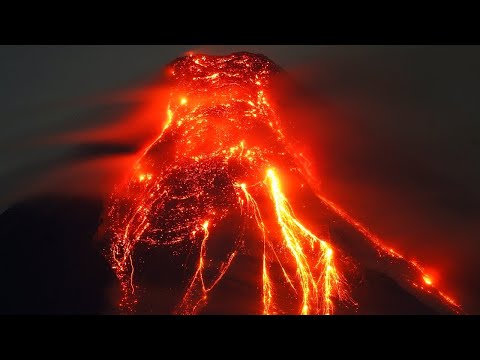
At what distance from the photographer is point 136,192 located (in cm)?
1117

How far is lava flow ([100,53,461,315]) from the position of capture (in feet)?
30.0

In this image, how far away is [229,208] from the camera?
10.6 metres

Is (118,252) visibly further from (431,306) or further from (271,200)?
(431,306)

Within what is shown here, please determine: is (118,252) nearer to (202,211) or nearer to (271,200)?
(202,211)

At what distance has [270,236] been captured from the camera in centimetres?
1020

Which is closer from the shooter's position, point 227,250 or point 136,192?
point 227,250

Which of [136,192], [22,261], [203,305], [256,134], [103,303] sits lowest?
[22,261]

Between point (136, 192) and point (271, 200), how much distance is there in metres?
3.34

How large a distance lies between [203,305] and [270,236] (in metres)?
2.38

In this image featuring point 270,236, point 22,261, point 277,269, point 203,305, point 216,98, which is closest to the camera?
point 203,305

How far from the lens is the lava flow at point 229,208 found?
9.14 metres

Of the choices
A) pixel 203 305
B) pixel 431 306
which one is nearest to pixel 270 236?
pixel 203 305

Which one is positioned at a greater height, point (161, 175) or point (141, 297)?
point (161, 175)

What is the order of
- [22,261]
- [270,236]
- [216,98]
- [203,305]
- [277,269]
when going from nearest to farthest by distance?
[203,305], [277,269], [270,236], [22,261], [216,98]
